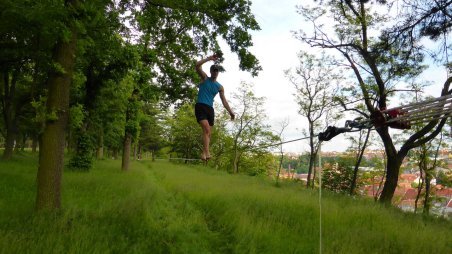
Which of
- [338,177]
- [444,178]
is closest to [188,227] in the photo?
[338,177]

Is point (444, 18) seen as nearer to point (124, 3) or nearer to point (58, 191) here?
point (124, 3)

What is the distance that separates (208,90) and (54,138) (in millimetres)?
3432

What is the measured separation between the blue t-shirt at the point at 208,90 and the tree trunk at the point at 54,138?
297cm

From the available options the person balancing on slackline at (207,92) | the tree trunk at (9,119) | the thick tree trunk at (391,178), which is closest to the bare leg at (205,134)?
the person balancing on slackline at (207,92)

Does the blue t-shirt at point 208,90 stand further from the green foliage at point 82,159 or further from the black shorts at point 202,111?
the green foliage at point 82,159

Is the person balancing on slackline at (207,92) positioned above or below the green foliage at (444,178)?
above

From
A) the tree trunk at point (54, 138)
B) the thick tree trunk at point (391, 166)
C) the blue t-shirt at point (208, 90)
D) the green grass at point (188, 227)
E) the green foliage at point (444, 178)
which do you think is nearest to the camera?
the green grass at point (188, 227)

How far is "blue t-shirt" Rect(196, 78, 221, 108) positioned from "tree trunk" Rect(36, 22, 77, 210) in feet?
9.76

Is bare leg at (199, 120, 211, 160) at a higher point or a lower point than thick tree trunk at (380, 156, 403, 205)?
higher

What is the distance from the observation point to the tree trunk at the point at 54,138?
24.0ft

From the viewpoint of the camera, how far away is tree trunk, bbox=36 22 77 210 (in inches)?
288

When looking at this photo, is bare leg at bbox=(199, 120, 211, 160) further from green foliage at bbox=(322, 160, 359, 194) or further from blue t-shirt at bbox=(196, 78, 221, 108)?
green foliage at bbox=(322, 160, 359, 194)

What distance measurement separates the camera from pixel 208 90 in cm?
633

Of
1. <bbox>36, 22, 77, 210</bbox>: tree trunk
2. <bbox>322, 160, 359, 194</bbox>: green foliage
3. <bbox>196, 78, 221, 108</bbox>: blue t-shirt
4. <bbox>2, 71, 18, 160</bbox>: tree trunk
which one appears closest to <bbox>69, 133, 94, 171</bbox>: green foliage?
<bbox>2, 71, 18, 160</bbox>: tree trunk
